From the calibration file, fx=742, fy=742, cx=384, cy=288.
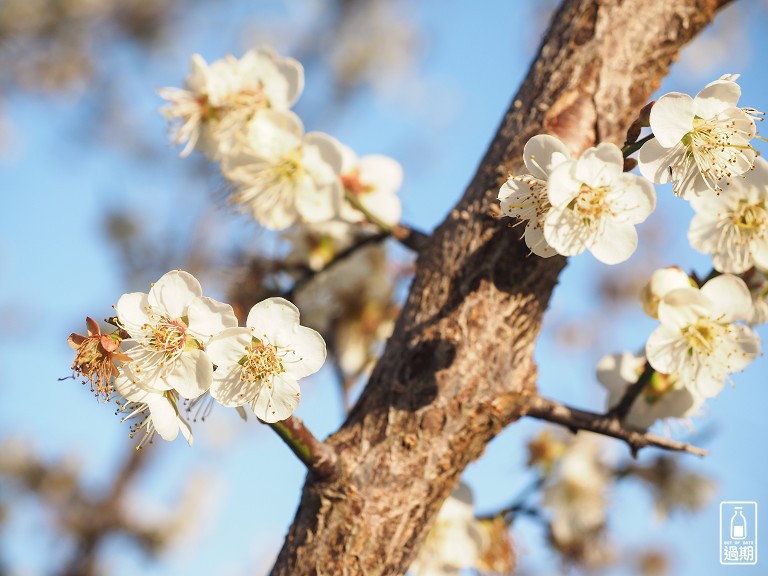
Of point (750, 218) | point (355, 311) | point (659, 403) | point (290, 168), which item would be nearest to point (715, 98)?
point (750, 218)

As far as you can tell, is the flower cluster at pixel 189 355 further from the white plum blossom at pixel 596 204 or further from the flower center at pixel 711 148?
the flower center at pixel 711 148

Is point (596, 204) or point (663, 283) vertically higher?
point (663, 283)

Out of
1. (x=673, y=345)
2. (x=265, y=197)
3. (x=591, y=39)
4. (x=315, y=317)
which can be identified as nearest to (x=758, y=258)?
(x=673, y=345)

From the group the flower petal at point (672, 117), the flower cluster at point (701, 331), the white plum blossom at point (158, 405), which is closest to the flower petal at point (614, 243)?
the flower petal at point (672, 117)

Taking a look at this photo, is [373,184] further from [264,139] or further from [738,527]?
[738,527]

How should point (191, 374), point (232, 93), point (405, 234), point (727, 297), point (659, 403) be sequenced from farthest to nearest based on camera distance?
1. point (232, 93)
2. point (405, 234)
3. point (659, 403)
4. point (727, 297)
5. point (191, 374)

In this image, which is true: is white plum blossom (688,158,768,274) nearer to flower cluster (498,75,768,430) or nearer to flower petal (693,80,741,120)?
flower cluster (498,75,768,430)

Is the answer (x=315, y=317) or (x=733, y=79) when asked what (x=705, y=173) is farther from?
(x=315, y=317)
